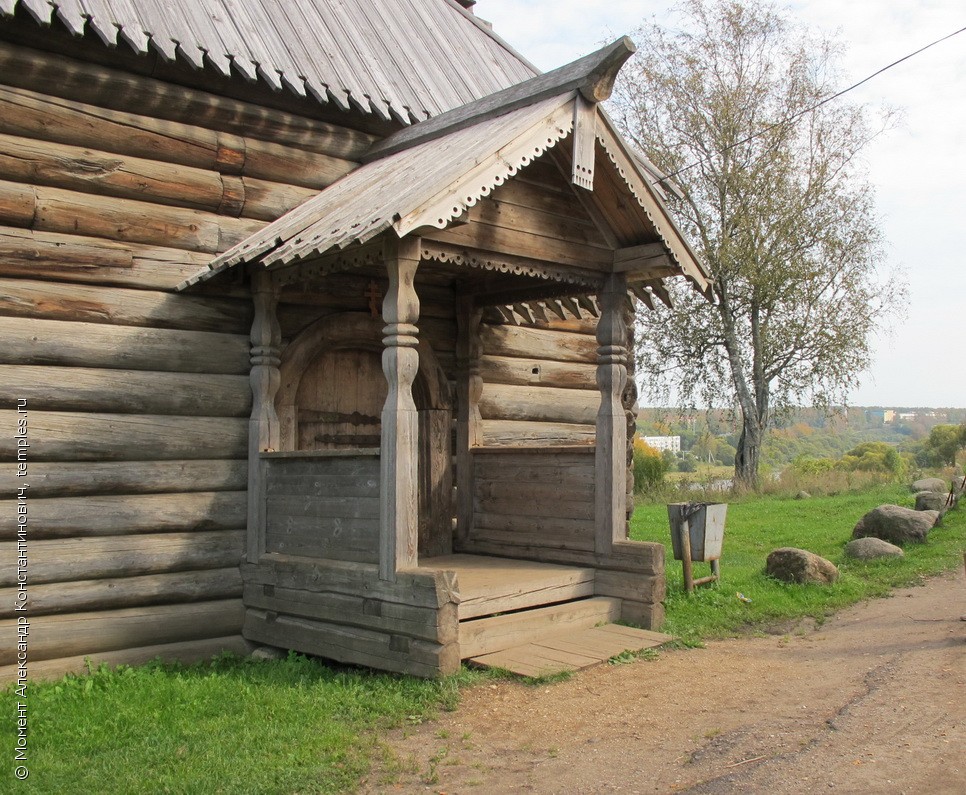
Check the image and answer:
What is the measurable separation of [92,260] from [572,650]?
15.2 feet

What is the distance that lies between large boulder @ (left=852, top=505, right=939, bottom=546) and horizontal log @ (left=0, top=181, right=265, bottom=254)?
30.8 ft

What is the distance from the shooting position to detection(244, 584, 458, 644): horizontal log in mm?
6586

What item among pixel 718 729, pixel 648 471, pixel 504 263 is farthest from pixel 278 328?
pixel 648 471

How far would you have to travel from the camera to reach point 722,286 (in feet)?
91.3

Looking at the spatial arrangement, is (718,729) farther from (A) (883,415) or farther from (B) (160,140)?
(A) (883,415)

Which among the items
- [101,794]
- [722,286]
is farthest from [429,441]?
[722,286]

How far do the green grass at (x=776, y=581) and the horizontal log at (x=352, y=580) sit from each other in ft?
8.03

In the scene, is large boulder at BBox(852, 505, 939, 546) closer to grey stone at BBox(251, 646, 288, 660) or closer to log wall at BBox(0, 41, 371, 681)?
grey stone at BBox(251, 646, 288, 660)

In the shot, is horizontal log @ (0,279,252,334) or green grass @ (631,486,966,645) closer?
horizontal log @ (0,279,252,334)

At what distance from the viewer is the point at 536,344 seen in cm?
1047

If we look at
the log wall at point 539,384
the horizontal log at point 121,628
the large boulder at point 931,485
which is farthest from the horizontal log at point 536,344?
the large boulder at point 931,485

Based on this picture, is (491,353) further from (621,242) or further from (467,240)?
(467,240)

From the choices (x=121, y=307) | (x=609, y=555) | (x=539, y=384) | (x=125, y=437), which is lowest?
(x=609, y=555)

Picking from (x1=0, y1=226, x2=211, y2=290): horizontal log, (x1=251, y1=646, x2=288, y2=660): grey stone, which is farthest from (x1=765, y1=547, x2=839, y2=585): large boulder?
(x1=0, y1=226, x2=211, y2=290): horizontal log
